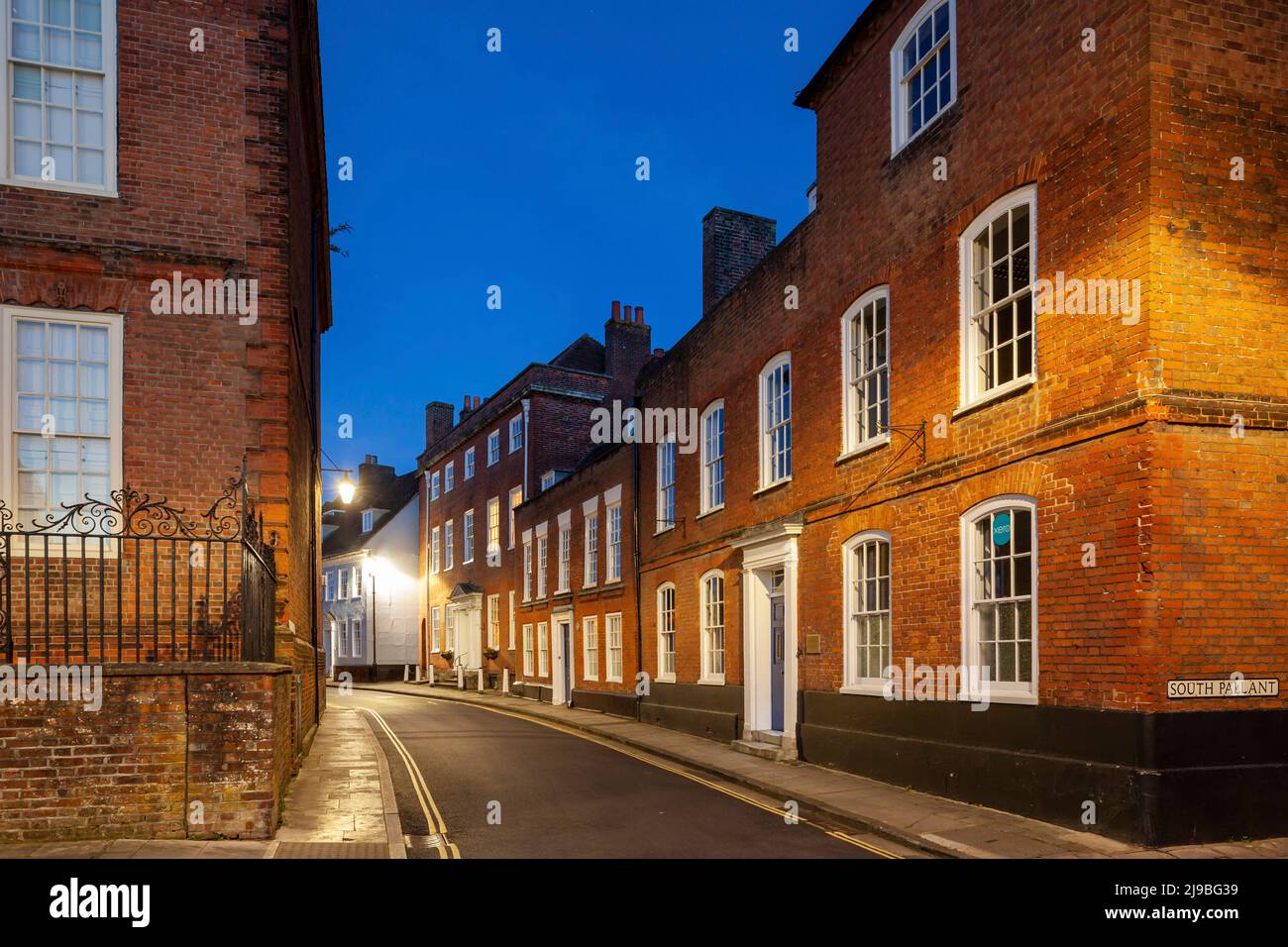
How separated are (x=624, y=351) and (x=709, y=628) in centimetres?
1325

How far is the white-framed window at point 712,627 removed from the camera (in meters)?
18.5

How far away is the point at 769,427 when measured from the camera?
16938 mm

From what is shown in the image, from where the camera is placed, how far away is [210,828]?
26.6 feet

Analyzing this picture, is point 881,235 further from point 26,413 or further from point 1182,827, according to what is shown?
point 26,413

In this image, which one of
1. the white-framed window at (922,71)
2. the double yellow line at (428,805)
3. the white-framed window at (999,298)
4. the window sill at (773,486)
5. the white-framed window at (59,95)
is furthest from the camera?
the window sill at (773,486)

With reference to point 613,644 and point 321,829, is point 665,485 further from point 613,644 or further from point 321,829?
point 321,829

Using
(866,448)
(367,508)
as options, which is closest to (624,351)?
(866,448)

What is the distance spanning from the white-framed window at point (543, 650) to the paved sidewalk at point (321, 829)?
15582 millimetres

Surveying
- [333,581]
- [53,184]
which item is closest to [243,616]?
[53,184]

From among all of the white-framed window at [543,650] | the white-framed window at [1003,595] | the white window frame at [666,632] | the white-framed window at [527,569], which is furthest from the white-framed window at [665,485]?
the white-framed window at [527,569]

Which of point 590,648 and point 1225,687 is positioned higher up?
point 1225,687

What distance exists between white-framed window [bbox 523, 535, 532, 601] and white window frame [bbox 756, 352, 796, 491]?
1670 centimetres

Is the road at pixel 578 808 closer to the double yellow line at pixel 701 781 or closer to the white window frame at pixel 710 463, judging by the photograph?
the double yellow line at pixel 701 781

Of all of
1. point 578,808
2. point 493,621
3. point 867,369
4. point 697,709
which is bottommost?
point 697,709
